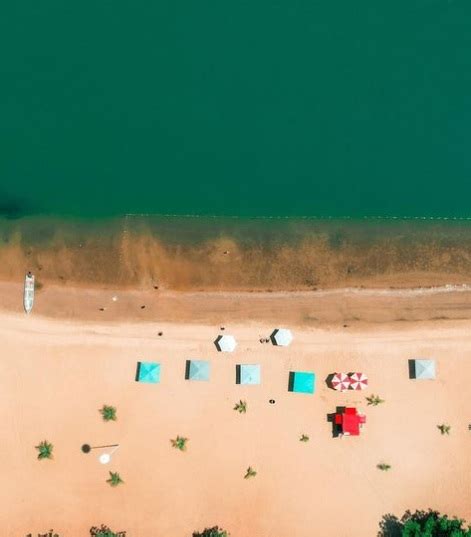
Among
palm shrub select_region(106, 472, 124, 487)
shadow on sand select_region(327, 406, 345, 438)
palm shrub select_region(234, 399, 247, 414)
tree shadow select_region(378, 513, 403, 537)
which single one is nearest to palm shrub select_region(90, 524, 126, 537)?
palm shrub select_region(106, 472, 124, 487)

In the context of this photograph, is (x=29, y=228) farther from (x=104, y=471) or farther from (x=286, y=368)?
(x=286, y=368)

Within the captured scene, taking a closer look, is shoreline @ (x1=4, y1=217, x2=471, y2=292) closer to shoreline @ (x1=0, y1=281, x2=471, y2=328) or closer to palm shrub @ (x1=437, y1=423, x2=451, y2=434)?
shoreline @ (x1=0, y1=281, x2=471, y2=328)

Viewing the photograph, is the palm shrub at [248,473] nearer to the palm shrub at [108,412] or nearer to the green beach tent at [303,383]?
the green beach tent at [303,383]

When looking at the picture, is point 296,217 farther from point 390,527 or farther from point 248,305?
point 390,527

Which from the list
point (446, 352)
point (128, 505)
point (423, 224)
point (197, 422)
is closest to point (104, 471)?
point (128, 505)

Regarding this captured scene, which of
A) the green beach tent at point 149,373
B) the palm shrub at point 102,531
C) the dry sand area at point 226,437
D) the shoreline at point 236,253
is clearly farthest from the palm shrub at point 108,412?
the shoreline at point 236,253

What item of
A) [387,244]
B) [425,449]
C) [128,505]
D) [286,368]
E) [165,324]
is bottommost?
[128,505]
